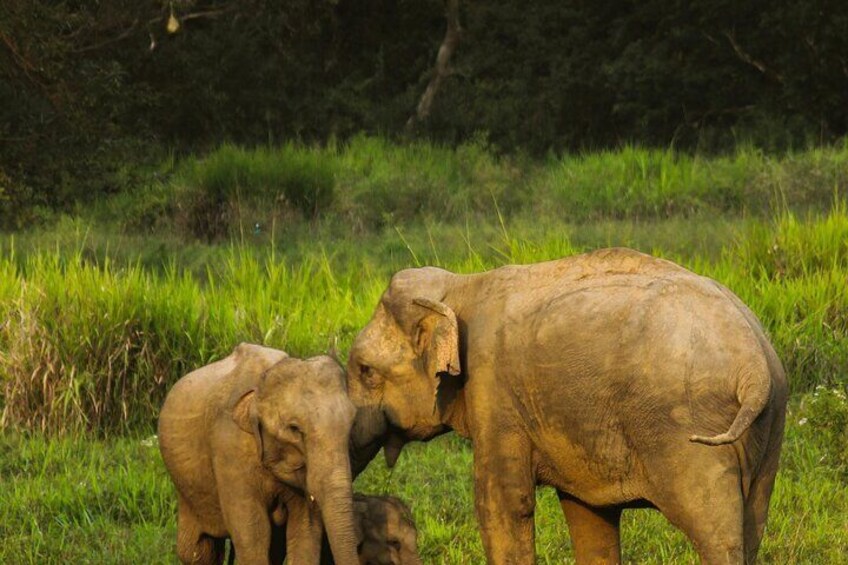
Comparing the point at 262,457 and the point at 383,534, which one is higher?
the point at 262,457

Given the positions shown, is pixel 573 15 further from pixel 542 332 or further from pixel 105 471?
pixel 542 332

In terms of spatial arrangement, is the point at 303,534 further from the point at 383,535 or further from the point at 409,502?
the point at 409,502

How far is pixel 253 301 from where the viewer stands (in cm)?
1117

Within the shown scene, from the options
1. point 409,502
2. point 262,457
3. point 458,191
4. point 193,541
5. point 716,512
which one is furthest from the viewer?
point 458,191

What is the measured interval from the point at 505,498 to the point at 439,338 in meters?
0.58

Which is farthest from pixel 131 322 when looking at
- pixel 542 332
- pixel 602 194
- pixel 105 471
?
pixel 602 194

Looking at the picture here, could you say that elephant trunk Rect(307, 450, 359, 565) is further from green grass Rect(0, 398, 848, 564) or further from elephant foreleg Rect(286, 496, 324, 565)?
green grass Rect(0, 398, 848, 564)

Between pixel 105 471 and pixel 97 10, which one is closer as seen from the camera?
pixel 105 471

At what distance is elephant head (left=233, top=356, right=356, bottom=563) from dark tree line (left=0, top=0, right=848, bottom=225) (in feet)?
53.5

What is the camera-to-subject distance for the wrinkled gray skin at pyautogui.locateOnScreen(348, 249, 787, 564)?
18.2 feet

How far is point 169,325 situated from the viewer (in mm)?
10398

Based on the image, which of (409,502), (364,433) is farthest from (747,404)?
(409,502)

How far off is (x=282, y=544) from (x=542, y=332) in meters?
1.42

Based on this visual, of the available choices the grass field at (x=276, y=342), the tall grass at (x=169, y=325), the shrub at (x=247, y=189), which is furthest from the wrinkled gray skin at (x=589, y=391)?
the shrub at (x=247, y=189)
